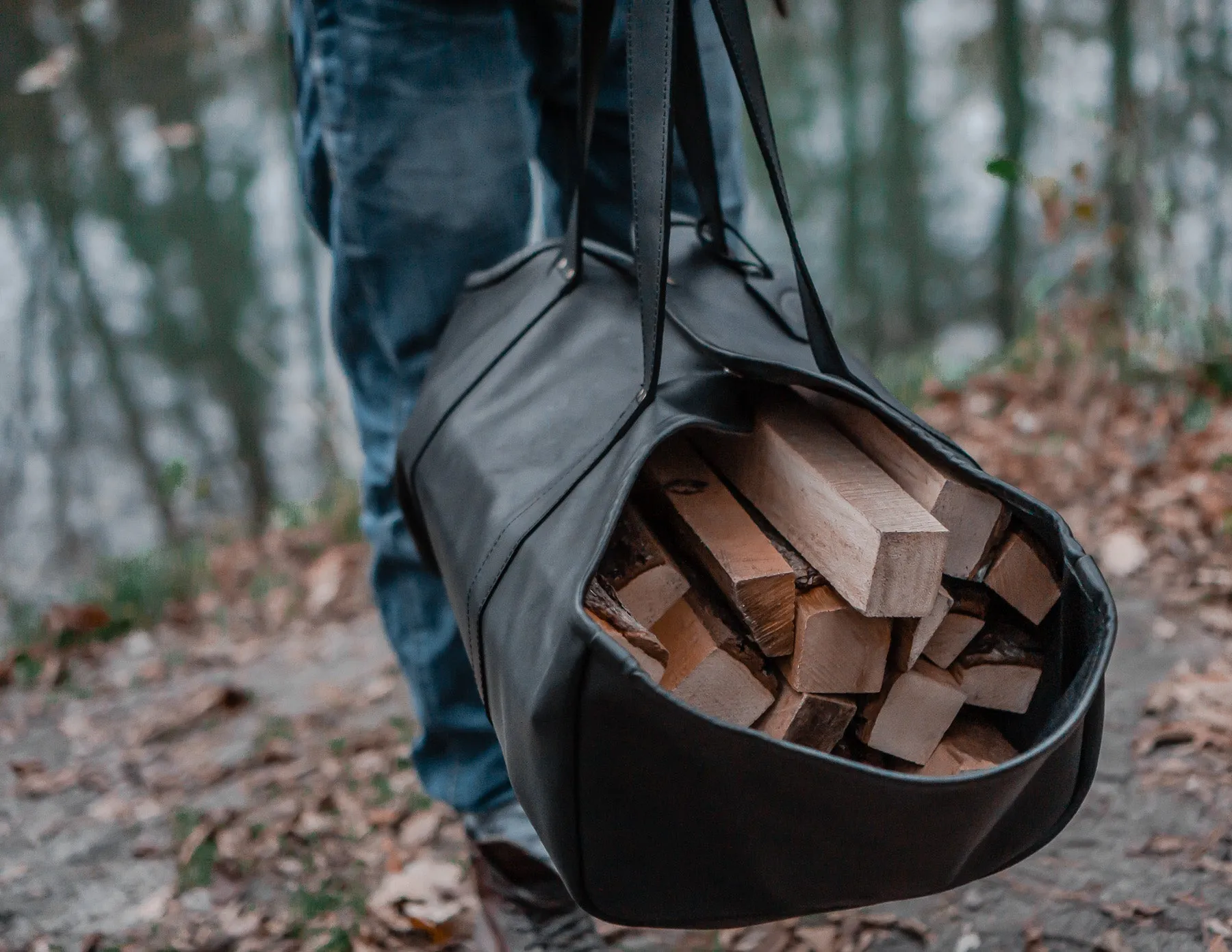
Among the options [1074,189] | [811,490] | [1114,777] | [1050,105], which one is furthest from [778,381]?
[1050,105]

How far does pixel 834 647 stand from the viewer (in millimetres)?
876

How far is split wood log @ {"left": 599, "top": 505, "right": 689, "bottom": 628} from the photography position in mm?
905

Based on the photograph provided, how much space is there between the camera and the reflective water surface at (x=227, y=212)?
19.2ft

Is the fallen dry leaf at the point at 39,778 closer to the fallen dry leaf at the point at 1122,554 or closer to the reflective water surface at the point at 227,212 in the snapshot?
the fallen dry leaf at the point at 1122,554

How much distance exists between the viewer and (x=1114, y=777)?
167 cm

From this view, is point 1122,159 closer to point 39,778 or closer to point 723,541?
point 723,541

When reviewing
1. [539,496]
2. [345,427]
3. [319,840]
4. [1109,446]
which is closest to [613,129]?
[539,496]

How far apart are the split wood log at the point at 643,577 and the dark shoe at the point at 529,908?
610 mm

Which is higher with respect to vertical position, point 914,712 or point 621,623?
point 621,623

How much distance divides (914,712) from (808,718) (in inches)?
4.0

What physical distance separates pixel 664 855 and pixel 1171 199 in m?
3.28

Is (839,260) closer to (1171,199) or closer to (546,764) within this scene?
(1171,199)

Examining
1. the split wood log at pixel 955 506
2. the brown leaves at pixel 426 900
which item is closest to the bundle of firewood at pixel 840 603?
the split wood log at pixel 955 506

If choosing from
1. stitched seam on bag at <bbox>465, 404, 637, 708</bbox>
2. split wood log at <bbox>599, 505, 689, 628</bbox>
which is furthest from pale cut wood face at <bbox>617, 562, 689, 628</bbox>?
stitched seam on bag at <bbox>465, 404, 637, 708</bbox>
